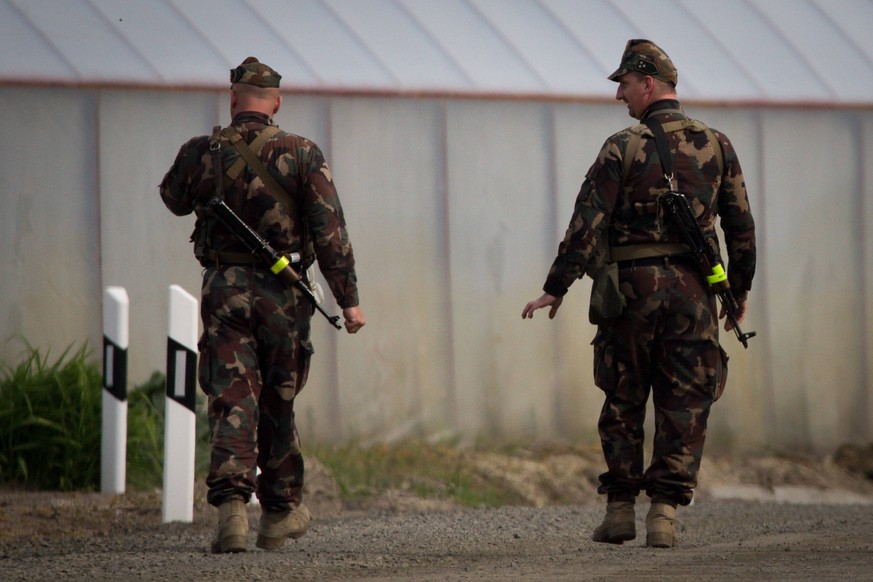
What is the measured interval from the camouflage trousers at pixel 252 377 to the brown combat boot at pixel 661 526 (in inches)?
51.0

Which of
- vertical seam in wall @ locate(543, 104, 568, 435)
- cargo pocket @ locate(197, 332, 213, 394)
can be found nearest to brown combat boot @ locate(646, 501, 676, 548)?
cargo pocket @ locate(197, 332, 213, 394)

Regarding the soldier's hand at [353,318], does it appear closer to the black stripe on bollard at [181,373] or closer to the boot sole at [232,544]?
the boot sole at [232,544]

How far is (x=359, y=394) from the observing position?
8.29 metres

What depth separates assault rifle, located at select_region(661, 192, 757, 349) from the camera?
16.3 ft

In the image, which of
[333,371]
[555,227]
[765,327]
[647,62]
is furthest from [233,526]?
[765,327]

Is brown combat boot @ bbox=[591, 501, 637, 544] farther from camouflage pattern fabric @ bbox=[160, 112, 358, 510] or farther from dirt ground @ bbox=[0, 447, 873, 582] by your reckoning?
camouflage pattern fabric @ bbox=[160, 112, 358, 510]

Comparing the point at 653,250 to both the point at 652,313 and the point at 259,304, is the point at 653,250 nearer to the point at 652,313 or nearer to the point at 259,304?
the point at 652,313

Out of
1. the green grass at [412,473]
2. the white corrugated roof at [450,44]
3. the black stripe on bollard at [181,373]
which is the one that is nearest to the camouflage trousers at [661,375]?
the black stripe on bollard at [181,373]

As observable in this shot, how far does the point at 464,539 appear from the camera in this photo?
221 inches

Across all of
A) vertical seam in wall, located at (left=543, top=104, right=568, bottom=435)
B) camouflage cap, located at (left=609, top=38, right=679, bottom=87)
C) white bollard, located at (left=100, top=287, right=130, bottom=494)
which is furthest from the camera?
vertical seam in wall, located at (left=543, top=104, right=568, bottom=435)

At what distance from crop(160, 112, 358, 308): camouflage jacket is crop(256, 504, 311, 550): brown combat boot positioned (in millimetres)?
804

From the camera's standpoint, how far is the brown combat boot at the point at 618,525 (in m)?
5.06

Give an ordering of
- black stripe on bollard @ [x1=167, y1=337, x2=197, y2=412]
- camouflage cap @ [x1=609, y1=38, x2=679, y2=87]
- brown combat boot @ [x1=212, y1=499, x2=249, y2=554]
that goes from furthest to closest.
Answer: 1. black stripe on bollard @ [x1=167, y1=337, x2=197, y2=412]
2. camouflage cap @ [x1=609, y1=38, x2=679, y2=87]
3. brown combat boot @ [x1=212, y1=499, x2=249, y2=554]

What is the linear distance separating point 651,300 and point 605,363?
0.99 ft
